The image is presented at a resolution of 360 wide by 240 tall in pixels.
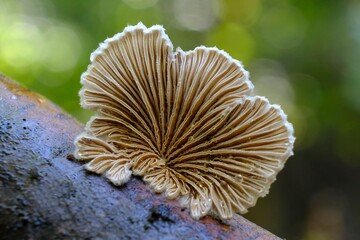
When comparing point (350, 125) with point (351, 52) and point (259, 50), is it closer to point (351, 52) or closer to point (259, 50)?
point (351, 52)

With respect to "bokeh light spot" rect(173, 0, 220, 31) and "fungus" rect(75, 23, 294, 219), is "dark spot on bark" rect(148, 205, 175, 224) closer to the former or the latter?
"fungus" rect(75, 23, 294, 219)

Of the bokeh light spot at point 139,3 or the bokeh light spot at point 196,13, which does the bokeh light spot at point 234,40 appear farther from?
the bokeh light spot at point 139,3

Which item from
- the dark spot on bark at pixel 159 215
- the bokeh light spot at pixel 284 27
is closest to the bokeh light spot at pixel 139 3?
the bokeh light spot at pixel 284 27

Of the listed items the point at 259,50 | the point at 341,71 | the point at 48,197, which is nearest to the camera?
the point at 48,197

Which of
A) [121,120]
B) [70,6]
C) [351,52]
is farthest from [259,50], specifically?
[121,120]

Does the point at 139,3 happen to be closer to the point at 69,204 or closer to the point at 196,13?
the point at 196,13

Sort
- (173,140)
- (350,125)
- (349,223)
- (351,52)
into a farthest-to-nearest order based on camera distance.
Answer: (349,223) < (350,125) < (351,52) < (173,140)

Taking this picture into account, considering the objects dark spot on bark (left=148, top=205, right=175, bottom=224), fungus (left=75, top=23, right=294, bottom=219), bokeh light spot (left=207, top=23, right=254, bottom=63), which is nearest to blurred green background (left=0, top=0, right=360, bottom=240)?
bokeh light spot (left=207, top=23, right=254, bottom=63)
